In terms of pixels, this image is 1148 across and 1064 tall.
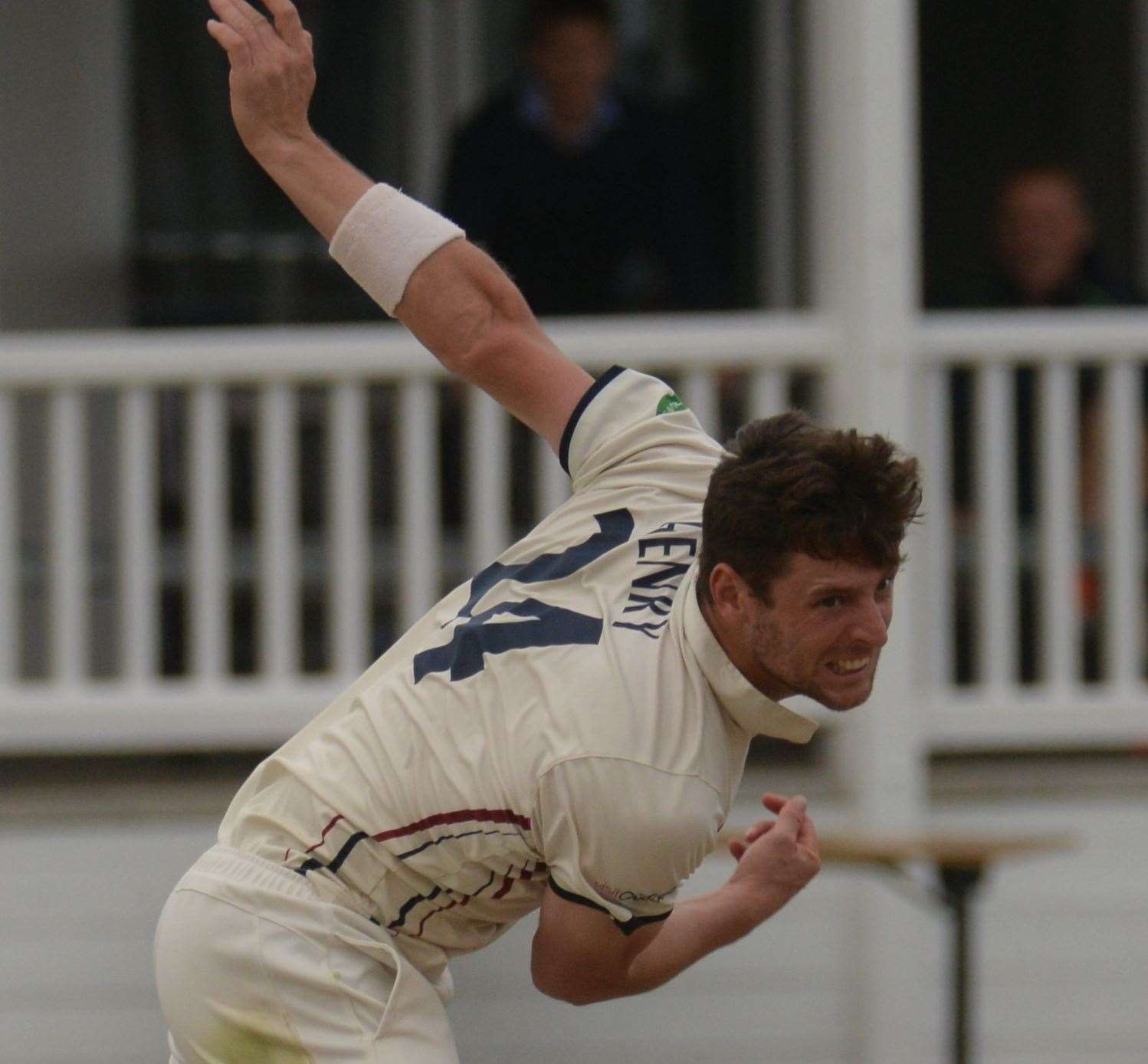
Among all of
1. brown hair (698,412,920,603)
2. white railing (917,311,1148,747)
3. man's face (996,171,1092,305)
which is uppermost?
man's face (996,171,1092,305)

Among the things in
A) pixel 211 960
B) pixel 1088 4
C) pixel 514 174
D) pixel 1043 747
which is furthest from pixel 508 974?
pixel 1088 4

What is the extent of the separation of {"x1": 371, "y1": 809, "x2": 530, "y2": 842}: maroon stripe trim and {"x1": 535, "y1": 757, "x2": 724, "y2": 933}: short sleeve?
4cm

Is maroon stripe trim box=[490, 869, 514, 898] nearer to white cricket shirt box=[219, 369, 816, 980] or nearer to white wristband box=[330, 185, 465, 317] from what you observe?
white cricket shirt box=[219, 369, 816, 980]

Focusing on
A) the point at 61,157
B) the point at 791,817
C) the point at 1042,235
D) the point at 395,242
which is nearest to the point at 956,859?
the point at 791,817

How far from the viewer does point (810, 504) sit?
2414 millimetres

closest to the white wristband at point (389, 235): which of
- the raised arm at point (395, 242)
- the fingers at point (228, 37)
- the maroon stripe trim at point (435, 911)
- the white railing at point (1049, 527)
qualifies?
the raised arm at point (395, 242)

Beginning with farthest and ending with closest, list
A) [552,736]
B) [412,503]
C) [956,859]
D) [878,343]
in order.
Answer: [412,503] → [878,343] → [956,859] → [552,736]

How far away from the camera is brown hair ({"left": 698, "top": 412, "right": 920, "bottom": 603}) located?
7.93ft

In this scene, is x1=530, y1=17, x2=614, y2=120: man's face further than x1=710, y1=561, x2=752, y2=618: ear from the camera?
Yes

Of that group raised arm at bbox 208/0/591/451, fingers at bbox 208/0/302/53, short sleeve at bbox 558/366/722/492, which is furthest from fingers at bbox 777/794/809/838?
fingers at bbox 208/0/302/53

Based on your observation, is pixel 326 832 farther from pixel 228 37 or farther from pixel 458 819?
pixel 228 37

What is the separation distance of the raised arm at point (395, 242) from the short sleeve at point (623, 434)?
0.03 meters

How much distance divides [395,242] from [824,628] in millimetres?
820

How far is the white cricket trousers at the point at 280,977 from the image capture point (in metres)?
2.68
